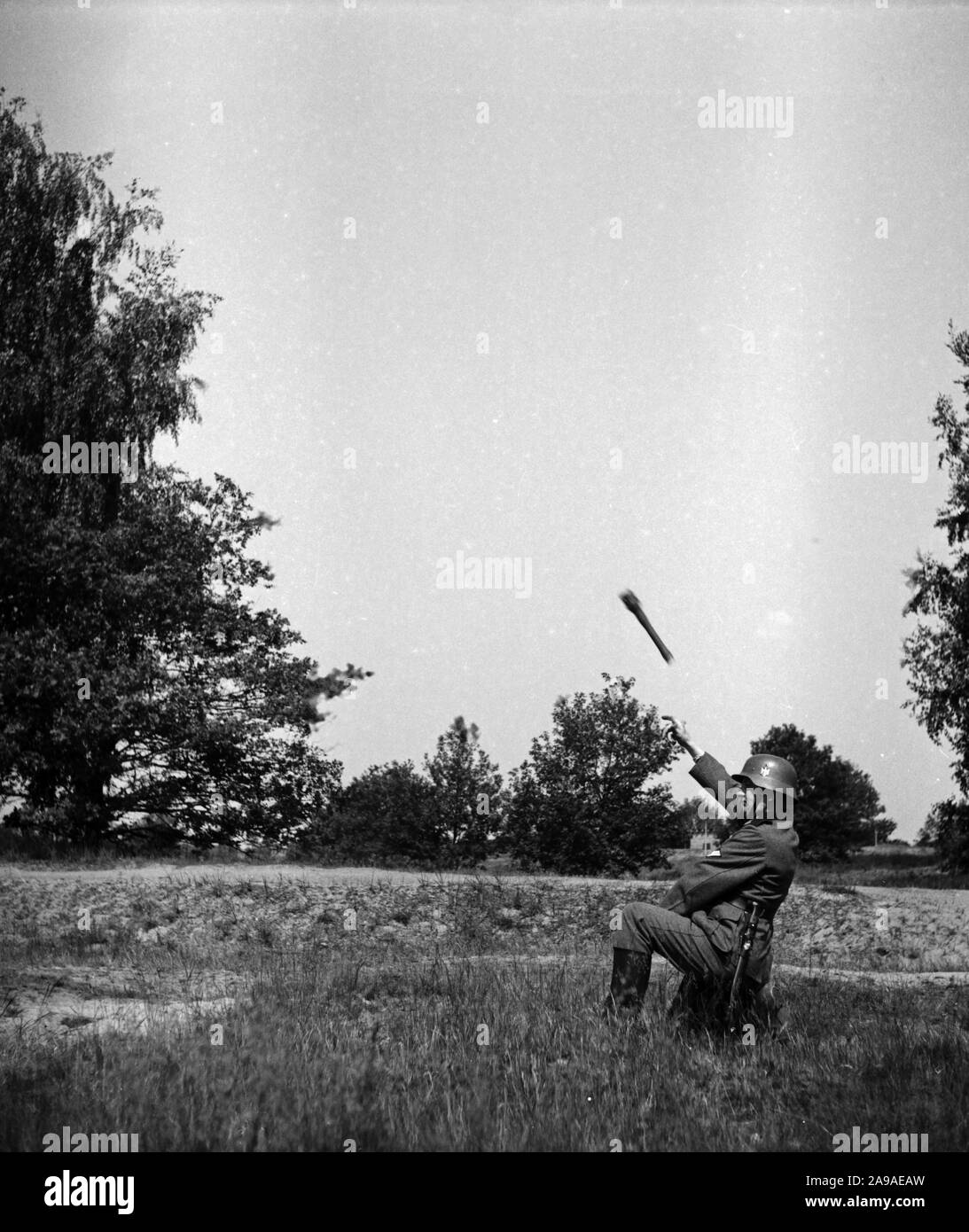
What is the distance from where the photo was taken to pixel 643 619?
778 cm

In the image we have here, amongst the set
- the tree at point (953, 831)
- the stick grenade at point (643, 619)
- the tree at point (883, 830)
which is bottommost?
the tree at point (883, 830)

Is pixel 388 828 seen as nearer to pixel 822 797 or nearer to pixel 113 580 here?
pixel 113 580

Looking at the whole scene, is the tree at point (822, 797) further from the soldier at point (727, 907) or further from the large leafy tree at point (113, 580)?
the soldier at point (727, 907)

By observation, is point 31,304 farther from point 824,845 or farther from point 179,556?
point 824,845

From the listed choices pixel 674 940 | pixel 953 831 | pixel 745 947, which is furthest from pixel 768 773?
pixel 953 831

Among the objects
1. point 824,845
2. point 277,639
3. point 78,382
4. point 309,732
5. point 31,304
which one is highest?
point 31,304

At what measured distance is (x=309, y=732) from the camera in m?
21.7

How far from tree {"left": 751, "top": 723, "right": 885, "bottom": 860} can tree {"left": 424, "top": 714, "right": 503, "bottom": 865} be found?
14.3m

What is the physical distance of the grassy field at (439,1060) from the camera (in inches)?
200

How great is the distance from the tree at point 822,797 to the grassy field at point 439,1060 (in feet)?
82.7

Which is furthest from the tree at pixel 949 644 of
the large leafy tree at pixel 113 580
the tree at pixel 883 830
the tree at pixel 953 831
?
the tree at pixel 883 830

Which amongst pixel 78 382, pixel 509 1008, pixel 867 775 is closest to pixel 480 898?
pixel 509 1008

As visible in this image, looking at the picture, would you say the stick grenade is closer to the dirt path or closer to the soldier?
the soldier

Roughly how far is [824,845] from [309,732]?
1938cm
